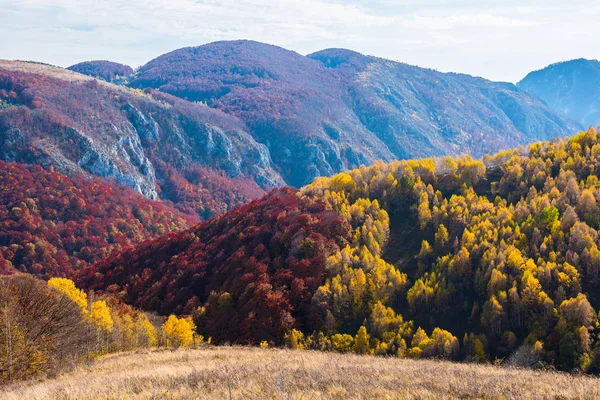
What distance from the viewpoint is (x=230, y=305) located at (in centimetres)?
9656

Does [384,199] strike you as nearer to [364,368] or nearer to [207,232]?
[207,232]

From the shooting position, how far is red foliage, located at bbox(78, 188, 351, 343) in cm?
9094

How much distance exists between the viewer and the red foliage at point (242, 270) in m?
90.9

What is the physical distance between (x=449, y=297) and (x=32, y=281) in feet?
232

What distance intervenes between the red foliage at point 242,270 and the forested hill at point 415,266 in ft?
1.30

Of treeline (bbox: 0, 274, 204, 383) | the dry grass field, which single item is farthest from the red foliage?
the dry grass field

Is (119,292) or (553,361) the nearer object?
(553,361)

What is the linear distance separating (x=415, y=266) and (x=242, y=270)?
135ft

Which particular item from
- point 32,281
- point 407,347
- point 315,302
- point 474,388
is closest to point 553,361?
point 407,347

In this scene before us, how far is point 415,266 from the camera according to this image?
102 meters

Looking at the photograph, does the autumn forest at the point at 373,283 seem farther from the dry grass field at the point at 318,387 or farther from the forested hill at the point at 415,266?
the dry grass field at the point at 318,387

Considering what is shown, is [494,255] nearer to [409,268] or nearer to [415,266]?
[415,266]

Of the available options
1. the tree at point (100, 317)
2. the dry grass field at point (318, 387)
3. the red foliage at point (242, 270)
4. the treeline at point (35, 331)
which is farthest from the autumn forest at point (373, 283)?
the dry grass field at point (318, 387)

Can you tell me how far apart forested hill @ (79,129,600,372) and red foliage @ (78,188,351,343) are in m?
0.40
